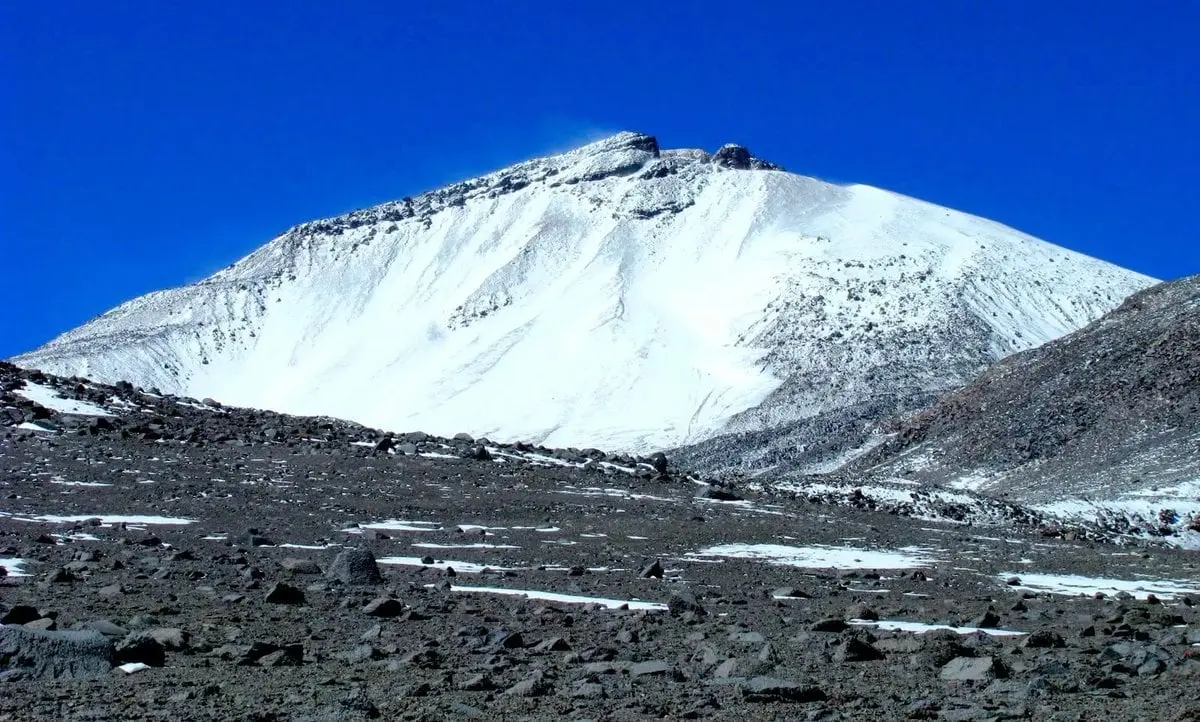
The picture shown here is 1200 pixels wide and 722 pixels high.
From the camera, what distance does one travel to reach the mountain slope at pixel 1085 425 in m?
42.6

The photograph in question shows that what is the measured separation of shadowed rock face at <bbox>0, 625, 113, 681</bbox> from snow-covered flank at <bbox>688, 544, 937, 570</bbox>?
1476 cm

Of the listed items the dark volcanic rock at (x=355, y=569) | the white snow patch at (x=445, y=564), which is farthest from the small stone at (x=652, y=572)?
the dark volcanic rock at (x=355, y=569)

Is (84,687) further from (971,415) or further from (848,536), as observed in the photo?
(971,415)

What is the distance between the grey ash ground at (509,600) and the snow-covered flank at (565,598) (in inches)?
3.9

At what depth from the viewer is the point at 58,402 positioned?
121 feet

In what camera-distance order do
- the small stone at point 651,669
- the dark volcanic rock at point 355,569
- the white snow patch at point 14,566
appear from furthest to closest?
the dark volcanic rock at point 355,569 → the white snow patch at point 14,566 → the small stone at point 651,669

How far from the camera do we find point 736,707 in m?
9.05

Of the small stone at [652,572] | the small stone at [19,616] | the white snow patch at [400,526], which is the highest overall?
the white snow patch at [400,526]

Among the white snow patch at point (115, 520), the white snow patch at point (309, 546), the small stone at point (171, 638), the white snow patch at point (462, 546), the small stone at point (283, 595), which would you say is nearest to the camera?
the small stone at point (171, 638)

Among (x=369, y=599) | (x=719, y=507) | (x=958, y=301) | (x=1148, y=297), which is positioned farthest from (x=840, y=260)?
(x=369, y=599)

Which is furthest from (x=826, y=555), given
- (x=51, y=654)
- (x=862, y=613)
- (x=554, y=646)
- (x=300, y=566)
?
(x=51, y=654)

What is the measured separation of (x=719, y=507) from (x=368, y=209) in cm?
13532

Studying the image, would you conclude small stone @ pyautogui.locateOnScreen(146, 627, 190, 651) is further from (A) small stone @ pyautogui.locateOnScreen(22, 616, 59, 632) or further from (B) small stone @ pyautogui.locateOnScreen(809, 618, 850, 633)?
(B) small stone @ pyautogui.locateOnScreen(809, 618, 850, 633)

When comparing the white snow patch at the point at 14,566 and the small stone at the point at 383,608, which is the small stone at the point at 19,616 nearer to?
the small stone at the point at 383,608
